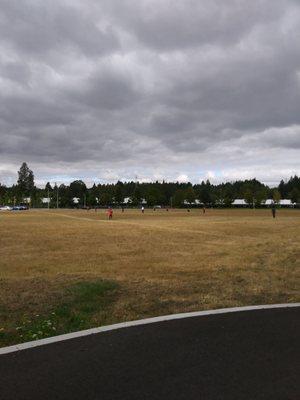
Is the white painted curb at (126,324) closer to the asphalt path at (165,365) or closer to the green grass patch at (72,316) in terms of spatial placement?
the asphalt path at (165,365)

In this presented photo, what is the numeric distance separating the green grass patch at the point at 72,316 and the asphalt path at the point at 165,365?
0.75m

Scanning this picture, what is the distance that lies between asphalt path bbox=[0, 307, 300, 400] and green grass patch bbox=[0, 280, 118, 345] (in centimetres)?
75

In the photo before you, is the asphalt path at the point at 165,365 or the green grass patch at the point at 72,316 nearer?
the asphalt path at the point at 165,365

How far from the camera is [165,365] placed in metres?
5.21

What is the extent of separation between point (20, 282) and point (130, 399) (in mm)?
7423

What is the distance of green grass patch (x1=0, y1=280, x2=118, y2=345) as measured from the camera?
6.71 meters

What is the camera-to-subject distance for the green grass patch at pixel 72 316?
6715 mm

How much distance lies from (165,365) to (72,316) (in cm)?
290

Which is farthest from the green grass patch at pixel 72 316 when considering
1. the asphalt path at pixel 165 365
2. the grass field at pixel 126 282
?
the asphalt path at pixel 165 365

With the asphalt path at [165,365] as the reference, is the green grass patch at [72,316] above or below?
below

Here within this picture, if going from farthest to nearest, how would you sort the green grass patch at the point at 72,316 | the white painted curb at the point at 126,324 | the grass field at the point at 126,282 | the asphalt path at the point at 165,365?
1. the grass field at the point at 126,282
2. the green grass patch at the point at 72,316
3. the white painted curb at the point at 126,324
4. the asphalt path at the point at 165,365

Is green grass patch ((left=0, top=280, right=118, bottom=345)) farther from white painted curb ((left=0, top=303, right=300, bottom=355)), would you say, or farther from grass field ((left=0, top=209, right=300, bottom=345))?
white painted curb ((left=0, top=303, right=300, bottom=355))

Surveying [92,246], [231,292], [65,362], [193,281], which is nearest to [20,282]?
[193,281]

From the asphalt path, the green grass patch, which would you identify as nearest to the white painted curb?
the asphalt path
